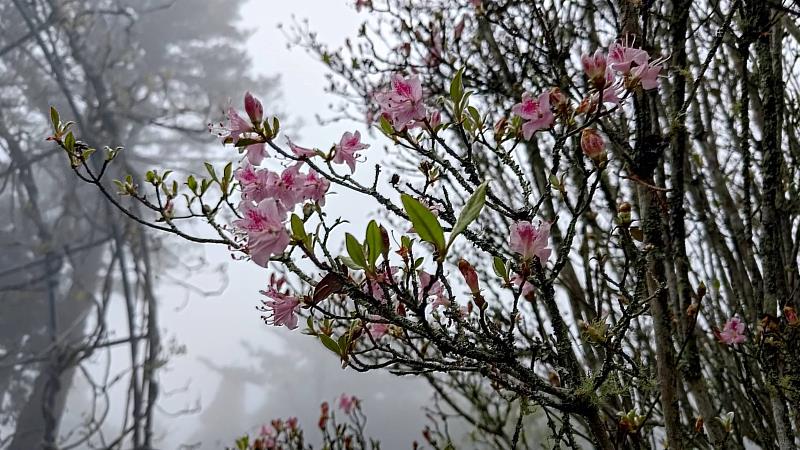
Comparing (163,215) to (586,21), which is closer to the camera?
(163,215)

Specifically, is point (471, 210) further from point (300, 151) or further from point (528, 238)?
point (300, 151)

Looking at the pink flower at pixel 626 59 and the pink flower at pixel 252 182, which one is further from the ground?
the pink flower at pixel 626 59

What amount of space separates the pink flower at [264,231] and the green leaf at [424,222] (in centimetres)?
14

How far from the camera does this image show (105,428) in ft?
30.2

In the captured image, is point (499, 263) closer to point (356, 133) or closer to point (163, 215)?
point (356, 133)

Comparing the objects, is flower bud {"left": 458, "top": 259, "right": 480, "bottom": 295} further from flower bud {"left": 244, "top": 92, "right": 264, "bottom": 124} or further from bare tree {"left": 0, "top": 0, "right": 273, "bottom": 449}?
bare tree {"left": 0, "top": 0, "right": 273, "bottom": 449}

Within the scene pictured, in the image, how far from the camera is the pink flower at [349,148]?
2.27 ft

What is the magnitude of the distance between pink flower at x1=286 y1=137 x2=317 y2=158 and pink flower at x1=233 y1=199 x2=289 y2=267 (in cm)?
14

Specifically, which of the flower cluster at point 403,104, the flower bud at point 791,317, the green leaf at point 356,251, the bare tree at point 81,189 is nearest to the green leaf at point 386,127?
the flower cluster at point 403,104

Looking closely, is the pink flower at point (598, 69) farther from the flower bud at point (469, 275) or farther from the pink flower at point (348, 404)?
the pink flower at point (348, 404)

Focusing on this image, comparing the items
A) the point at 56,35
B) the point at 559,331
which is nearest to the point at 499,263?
the point at 559,331

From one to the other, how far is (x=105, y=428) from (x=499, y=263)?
35.1 feet

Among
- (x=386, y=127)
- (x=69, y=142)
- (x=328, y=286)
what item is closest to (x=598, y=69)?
(x=386, y=127)

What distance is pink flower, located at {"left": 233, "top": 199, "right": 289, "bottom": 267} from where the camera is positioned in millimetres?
496
